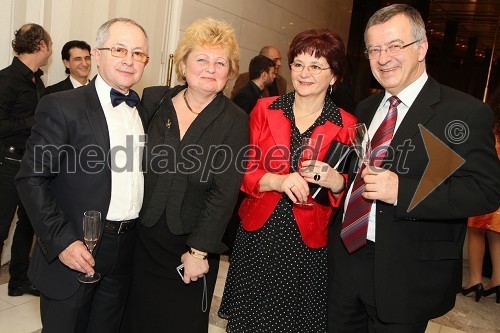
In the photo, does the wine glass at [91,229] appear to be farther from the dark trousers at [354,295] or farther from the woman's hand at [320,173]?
the dark trousers at [354,295]

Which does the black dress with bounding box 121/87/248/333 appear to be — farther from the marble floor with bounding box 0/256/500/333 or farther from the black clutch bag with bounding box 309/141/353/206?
the marble floor with bounding box 0/256/500/333

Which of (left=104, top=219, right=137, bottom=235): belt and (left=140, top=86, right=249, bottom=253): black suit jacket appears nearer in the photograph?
(left=104, top=219, right=137, bottom=235): belt

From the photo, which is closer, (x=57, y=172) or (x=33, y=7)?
(x=57, y=172)

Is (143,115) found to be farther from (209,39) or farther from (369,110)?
(369,110)

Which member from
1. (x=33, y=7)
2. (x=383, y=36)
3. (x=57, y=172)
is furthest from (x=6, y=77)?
(x=383, y=36)

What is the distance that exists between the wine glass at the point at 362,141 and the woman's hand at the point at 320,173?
190 millimetres

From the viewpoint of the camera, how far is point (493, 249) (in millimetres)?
5047

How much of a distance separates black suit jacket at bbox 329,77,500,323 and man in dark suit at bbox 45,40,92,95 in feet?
10.4

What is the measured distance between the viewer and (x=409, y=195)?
187 cm

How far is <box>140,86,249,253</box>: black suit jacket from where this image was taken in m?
2.22

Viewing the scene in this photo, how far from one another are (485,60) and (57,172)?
935 centimetres

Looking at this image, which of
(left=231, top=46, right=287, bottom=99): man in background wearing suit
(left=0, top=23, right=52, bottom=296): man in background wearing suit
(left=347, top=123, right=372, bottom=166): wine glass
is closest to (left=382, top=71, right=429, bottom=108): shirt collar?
(left=347, top=123, right=372, bottom=166): wine glass

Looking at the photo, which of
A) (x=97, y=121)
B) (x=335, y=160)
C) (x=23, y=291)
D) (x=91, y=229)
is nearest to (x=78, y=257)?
Result: (x=91, y=229)

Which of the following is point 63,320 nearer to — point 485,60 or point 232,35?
point 232,35
